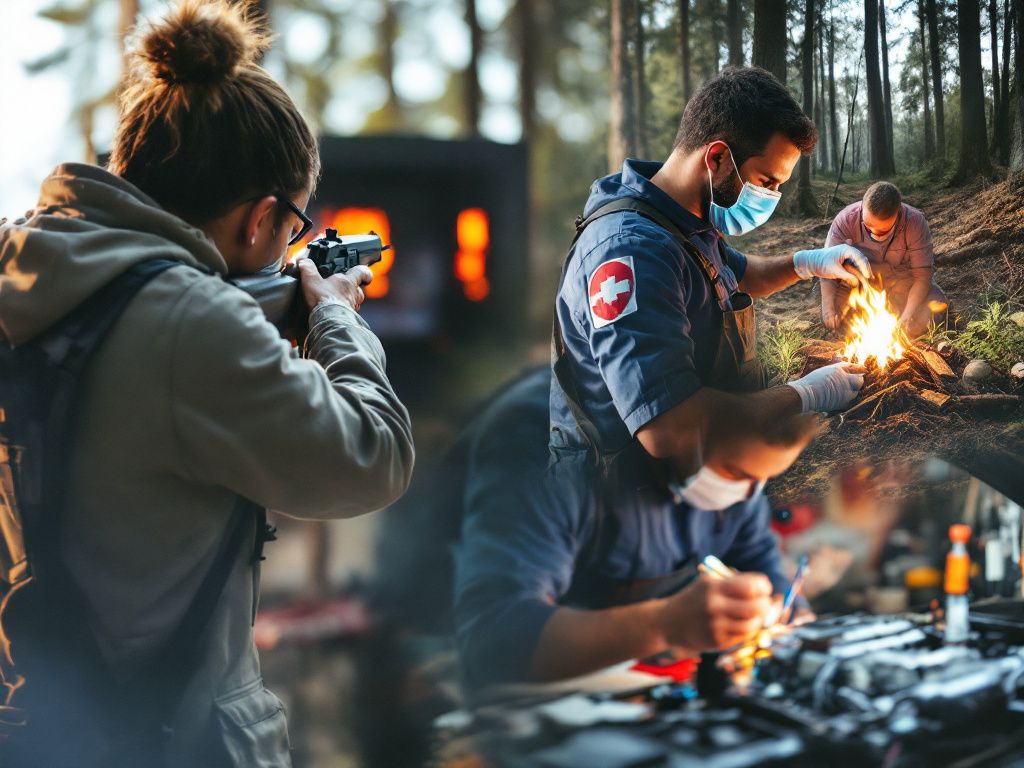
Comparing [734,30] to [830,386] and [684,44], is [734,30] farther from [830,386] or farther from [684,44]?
[830,386]

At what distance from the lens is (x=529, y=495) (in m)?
1.89

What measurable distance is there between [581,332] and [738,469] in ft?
1.19

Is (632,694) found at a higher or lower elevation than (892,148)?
lower

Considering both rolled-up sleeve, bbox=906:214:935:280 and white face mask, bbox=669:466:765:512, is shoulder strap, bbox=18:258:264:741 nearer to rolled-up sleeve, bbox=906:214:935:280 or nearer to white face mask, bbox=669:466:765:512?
white face mask, bbox=669:466:765:512

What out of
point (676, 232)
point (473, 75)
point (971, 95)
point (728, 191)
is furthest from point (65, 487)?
point (473, 75)

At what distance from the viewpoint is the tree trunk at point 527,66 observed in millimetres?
2381

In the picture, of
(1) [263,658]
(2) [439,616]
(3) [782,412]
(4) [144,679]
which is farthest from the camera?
(1) [263,658]

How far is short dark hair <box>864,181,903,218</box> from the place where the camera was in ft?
5.83

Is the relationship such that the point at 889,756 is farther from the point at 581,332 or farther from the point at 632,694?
the point at 581,332

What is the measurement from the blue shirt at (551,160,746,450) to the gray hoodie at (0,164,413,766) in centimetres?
44

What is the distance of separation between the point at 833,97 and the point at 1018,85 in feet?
1.29

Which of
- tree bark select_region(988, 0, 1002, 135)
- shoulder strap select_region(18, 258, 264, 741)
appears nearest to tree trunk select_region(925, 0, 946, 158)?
tree bark select_region(988, 0, 1002, 135)

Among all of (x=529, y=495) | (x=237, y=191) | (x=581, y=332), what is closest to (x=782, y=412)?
(x=581, y=332)

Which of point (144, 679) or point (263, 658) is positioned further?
point (263, 658)
